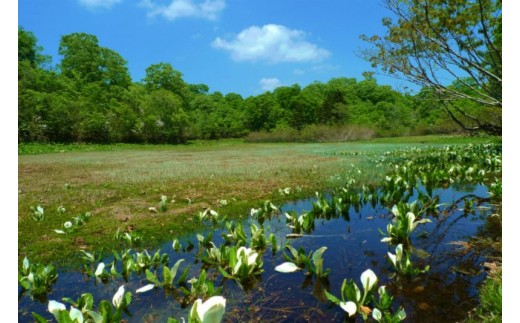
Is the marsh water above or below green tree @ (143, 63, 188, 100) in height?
below

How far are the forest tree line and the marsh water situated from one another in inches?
421

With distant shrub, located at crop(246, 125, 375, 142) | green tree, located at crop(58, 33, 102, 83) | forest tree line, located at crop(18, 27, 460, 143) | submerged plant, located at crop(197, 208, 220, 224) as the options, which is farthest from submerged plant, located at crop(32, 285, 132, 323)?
green tree, located at crop(58, 33, 102, 83)

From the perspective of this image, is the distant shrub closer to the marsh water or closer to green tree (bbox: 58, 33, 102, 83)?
green tree (bbox: 58, 33, 102, 83)

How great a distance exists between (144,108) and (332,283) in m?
60.2

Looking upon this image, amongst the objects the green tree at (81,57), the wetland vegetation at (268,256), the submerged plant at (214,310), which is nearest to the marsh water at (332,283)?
the wetland vegetation at (268,256)

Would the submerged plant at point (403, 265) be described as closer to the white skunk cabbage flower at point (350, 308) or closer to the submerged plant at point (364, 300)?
the submerged plant at point (364, 300)

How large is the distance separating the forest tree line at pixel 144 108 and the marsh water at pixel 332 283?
10.7 m

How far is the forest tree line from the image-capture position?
151ft

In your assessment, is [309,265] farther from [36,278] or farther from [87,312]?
[36,278]

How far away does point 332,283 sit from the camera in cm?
373

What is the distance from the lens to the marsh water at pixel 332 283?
314 centimetres

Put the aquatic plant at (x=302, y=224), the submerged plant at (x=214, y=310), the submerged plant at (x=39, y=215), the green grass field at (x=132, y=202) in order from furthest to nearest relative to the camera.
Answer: the submerged plant at (x=39, y=215) < the aquatic plant at (x=302, y=224) < the green grass field at (x=132, y=202) < the submerged plant at (x=214, y=310)

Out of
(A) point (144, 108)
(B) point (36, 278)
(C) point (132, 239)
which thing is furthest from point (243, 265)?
(A) point (144, 108)
